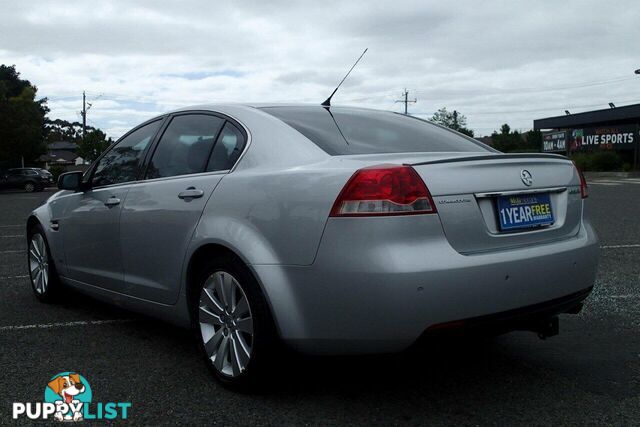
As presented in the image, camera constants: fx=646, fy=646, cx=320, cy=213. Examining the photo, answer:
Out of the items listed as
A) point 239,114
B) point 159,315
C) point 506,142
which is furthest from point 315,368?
point 506,142

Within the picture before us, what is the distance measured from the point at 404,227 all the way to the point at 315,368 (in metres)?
1.26

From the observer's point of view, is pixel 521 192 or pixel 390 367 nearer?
pixel 521 192

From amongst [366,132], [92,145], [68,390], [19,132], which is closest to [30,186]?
[19,132]

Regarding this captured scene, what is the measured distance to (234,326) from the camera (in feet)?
10.4

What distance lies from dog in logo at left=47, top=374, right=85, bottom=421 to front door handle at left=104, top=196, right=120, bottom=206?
1.14 metres

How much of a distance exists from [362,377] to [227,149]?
4.71 feet

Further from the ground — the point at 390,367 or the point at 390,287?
the point at 390,287

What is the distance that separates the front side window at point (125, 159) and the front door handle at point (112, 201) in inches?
5.9

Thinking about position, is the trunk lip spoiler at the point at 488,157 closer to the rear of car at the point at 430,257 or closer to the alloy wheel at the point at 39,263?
the rear of car at the point at 430,257

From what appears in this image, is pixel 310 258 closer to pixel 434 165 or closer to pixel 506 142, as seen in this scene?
pixel 434 165

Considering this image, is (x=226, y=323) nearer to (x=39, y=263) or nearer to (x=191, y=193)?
(x=191, y=193)

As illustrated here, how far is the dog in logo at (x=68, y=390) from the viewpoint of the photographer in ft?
9.93

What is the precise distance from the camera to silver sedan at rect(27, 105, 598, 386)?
2.70m

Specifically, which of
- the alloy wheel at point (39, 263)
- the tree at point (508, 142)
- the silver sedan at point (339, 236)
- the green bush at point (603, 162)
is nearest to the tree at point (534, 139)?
the tree at point (508, 142)
